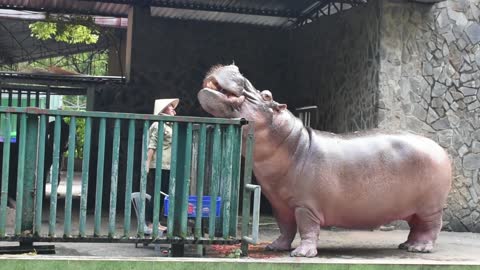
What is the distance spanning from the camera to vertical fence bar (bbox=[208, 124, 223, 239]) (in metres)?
6.18

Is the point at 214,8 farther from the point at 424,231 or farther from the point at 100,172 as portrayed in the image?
the point at 100,172

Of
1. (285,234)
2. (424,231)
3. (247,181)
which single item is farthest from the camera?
(424,231)

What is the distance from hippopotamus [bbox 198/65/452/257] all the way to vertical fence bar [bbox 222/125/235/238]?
17.6 inches

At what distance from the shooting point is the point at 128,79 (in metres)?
13.0

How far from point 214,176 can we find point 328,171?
133 centimetres

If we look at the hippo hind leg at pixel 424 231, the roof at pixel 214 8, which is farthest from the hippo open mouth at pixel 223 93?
the roof at pixel 214 8

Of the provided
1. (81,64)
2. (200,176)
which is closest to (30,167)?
(200,176)

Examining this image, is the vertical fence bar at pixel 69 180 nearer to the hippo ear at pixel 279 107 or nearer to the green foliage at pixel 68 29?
the hippo ear at pixel 279 107

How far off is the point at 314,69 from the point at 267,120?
600cm

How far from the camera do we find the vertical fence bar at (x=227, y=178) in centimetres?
621

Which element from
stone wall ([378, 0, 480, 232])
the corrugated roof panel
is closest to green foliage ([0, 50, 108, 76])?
the corrugated roof panel

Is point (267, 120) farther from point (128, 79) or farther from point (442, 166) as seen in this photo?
point (128, 79)

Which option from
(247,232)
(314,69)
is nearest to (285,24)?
(314,69)

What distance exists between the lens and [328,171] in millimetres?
6980
